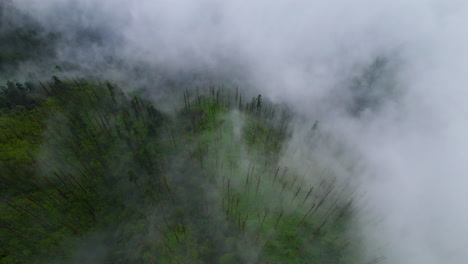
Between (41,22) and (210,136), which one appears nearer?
(210,136)

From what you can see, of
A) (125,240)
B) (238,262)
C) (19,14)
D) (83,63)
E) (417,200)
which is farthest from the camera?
(19,14)

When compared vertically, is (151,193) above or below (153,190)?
below

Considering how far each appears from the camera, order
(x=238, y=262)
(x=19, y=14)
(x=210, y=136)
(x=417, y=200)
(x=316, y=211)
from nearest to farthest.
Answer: (x=238, y=262) → (x=316, y=211) → (x=210, y=136) → (x=417, y=200) → (x=19, y=14)

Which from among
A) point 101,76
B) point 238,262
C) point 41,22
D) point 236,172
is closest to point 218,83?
point 101,76

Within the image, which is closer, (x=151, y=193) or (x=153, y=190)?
(x=151, y=193)

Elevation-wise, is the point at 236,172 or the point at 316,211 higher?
the point at 236,172

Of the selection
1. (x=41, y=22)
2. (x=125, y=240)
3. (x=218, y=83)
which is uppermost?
(x=41, y=22)

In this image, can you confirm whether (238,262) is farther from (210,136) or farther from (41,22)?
(41,22)
